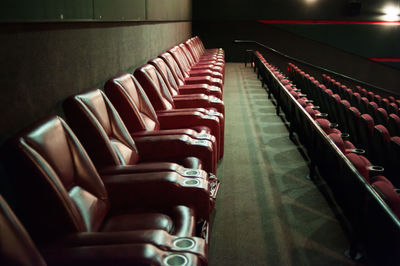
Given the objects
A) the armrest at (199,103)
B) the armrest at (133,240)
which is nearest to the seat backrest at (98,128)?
the armrest at (133,240)

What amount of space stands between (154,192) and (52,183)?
1.16 ft

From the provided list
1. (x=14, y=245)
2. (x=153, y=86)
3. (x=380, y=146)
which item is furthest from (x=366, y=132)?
(x=14, y=245)

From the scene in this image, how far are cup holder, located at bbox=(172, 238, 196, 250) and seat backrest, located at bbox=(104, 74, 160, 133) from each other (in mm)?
824

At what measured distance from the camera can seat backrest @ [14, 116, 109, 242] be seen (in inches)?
32.8

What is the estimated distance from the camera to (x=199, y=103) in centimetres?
230

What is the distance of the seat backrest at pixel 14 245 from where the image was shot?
25.1 inches

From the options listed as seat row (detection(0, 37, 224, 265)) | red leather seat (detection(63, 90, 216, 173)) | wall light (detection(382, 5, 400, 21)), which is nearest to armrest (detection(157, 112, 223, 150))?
seat row (detection(0, 37, 224, 265))

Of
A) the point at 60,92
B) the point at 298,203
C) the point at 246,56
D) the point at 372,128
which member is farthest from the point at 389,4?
the point at 60,92

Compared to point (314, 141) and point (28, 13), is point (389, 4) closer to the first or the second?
point (314, 141)

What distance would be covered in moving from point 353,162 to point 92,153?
2.97 ft

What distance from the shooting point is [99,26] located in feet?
5.67

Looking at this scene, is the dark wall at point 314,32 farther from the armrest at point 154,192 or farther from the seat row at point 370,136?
the armrest at point 154,192

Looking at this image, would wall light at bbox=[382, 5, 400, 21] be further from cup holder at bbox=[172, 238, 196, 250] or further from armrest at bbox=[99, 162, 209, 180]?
cup holder at bbox=[172, 238, 196, 250]

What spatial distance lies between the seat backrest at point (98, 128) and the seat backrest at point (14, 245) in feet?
1.76
